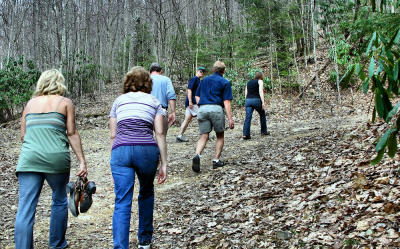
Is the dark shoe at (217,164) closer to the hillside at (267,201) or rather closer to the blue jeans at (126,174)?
the hillside at (267,201)

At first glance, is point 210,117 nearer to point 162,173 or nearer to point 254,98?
point 162,173

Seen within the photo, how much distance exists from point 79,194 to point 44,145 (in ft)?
2.02

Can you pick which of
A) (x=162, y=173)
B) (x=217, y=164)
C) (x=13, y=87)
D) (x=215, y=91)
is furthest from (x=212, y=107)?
(x=13, y=87)

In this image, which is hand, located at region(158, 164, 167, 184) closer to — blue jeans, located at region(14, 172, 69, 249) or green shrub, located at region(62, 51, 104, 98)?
blue jeans, located at region(14, 172, 69, 249)

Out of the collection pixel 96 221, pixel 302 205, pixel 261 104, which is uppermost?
pixel 261 104

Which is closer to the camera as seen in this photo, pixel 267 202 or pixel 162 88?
pixel 267 202

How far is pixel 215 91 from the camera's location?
7.14 meters

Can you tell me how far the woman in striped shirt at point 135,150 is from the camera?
3588 millimetres

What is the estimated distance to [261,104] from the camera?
1059 cm

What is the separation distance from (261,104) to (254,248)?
726 centimetres

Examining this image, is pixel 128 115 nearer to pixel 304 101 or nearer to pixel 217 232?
pixel 217 232

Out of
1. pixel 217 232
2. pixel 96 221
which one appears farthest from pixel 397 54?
pixel 96 221

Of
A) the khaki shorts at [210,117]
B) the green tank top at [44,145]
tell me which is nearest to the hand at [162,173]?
the green tank top at [44,145]

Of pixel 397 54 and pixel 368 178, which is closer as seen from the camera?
pixel 397 54
